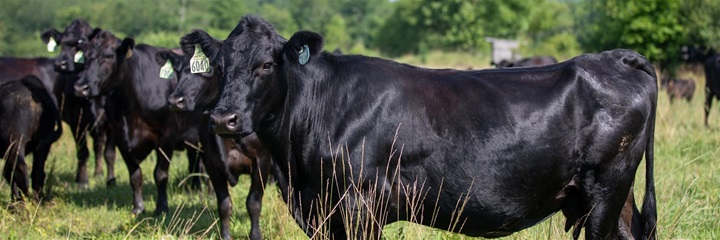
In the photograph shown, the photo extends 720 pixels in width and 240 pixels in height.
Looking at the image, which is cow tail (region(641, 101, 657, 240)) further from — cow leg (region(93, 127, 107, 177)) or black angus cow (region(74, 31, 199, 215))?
cow leg (region(93, 127, 107, 177))

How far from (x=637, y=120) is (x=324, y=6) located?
142477mm

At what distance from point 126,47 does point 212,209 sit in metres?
2.23

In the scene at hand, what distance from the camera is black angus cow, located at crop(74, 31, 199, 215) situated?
8625 millimetres

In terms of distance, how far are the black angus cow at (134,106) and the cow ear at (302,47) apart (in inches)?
169

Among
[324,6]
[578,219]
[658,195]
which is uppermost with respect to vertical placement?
[578,219]

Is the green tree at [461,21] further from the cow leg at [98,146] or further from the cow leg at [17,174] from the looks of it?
the cow leg at [17,174]

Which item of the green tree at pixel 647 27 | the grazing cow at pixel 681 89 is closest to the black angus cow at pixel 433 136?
the grazing cow at pixel 681 89

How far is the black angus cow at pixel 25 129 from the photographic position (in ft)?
26.1

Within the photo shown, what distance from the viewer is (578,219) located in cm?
479

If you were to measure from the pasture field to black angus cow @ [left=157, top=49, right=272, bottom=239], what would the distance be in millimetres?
191

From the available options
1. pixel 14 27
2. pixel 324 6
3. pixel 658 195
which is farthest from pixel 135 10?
pixel 658 195

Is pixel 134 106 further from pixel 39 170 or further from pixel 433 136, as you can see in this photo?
pixel 433 136

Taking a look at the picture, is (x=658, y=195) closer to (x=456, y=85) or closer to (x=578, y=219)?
(x=578, y=219)

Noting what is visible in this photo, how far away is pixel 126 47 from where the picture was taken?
9062 millimetres
